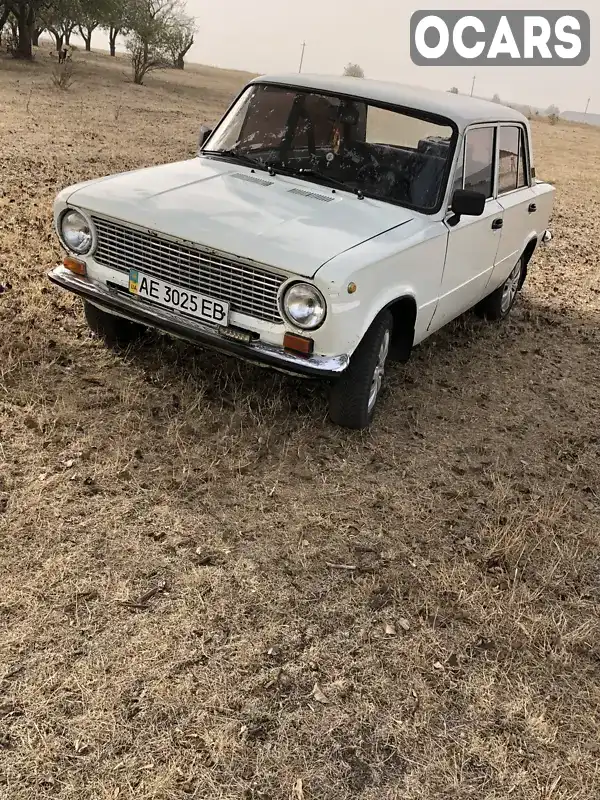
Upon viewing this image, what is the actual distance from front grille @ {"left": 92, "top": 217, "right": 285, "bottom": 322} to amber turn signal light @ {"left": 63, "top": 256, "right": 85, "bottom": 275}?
112 millimetres

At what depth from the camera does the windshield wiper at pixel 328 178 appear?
4289 millimetres

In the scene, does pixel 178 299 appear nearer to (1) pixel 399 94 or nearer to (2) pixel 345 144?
(2) pixel 345 144

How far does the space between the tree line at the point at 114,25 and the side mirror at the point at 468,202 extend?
30296 millimetres

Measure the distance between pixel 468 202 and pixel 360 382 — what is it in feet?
4.29

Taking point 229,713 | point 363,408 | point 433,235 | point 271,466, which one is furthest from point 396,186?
point 229,713

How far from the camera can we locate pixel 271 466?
3785 mm

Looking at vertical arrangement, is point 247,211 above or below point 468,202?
below

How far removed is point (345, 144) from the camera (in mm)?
4492

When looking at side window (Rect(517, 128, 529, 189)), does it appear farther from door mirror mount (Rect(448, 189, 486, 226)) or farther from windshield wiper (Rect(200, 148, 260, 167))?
windshield wiper (Rect(200, 148, 260, 167))

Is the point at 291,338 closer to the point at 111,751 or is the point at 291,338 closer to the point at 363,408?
the point at 363,408

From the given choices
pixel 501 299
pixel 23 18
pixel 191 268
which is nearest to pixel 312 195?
pixel 191 268

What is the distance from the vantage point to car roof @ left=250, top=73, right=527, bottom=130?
15.0ft

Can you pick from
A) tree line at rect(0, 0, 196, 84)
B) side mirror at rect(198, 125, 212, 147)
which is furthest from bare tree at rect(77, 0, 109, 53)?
side mirror at rect(198, 125, 212, 147)

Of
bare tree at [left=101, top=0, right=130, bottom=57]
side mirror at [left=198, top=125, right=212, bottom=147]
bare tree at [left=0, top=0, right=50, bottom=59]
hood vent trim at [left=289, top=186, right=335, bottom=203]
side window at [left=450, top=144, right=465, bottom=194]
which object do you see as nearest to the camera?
hood vent trim at [left=289, top=186, right=335, bottom=203]
